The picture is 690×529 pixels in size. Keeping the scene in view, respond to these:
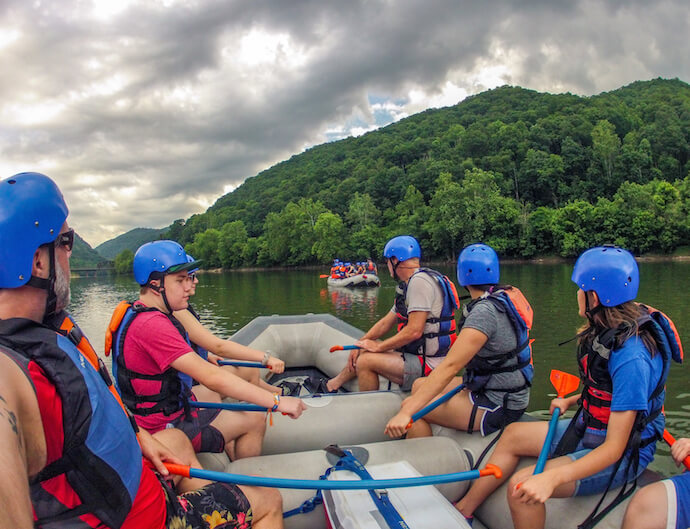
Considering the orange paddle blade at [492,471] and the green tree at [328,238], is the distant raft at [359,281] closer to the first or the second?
the orange paddle blade at [492,471]

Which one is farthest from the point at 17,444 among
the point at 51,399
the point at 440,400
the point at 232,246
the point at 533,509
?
the point at 232,246

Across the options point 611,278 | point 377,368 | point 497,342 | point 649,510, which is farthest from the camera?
point 377,368

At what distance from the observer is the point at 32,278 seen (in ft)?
3.74

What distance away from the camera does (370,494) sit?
2139 mm

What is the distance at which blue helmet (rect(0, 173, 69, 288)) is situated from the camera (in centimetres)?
109

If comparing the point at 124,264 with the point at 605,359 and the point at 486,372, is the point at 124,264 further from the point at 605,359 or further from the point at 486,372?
the point at 605,359

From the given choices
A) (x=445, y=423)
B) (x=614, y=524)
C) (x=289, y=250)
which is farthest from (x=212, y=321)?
(x=289, y=250)

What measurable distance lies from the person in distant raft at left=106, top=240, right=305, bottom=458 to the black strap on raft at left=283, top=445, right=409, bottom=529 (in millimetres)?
423

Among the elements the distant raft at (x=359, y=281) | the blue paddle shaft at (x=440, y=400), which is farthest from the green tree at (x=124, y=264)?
the blue paddle shaft at (x=440, y=400)

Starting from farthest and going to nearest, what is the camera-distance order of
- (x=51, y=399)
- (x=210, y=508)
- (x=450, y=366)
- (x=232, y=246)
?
(x=232, y=246)
(x=450, y=366)
(x=210, y=508)
(x=51, y=399)

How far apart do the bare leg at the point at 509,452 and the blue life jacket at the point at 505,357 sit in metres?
0.39

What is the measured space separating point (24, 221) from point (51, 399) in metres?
0.47

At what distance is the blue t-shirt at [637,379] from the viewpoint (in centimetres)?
197

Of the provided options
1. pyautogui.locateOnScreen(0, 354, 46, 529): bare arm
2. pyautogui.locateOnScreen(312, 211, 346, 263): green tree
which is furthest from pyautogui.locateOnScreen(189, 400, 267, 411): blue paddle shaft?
pyautogui.locateOnScreen(312, 211, 346, 263): green tree
